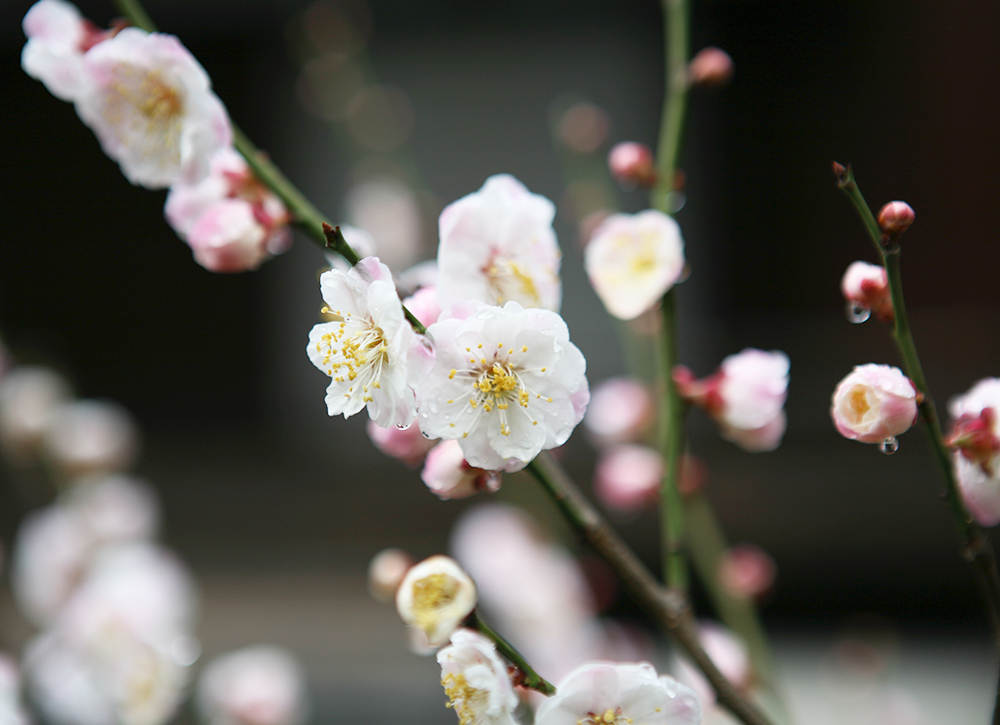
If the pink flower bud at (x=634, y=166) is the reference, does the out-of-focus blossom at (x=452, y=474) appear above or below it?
below

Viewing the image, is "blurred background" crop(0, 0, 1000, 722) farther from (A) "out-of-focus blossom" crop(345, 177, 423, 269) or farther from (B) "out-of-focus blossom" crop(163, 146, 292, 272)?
(B) "out-of-focus blossom" crop(163, 146, 292, 272)

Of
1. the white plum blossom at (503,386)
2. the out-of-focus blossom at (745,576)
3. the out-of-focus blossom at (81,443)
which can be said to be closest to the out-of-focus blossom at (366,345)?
the white plum blossom at (503,386)

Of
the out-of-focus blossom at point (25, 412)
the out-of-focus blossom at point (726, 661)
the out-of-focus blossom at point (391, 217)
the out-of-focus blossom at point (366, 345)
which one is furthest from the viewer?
the out-of-focus blossom at point (391, 217)

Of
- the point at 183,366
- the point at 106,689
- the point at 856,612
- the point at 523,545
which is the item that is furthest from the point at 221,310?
the point at 856,612

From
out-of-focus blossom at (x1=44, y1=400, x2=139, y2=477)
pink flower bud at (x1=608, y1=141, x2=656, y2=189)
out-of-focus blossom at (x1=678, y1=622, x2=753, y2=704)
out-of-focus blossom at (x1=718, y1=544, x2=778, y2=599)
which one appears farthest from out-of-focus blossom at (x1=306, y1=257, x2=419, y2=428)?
out-of-focus blossom at (x1=44, y1=400, x2=139, y2=477)

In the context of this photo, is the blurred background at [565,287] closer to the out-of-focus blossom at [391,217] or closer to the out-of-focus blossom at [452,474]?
the out-of-focus blossom at [391,217]

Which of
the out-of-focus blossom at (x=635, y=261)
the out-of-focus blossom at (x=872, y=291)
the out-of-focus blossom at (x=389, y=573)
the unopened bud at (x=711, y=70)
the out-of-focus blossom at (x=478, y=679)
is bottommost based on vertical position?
the out-of-focus blossom at (x=478, y=679)
